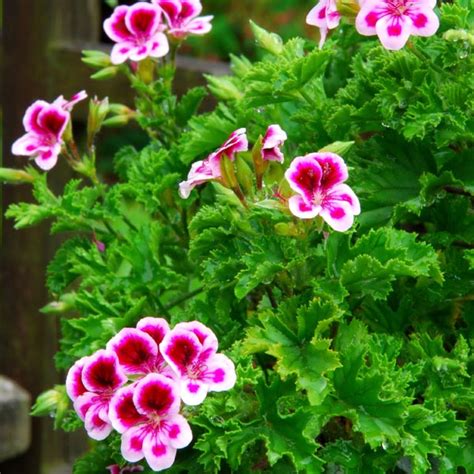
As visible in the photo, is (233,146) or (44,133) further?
(44,133)

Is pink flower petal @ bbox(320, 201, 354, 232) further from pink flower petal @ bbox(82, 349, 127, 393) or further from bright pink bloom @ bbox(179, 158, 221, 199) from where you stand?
pink flower petal @ bbox(82, 349, 127, 393)

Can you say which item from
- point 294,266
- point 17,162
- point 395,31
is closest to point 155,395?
point 294,266

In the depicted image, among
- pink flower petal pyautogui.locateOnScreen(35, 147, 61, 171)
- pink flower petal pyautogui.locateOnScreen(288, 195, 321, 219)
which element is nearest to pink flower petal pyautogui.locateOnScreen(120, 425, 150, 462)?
pink flower petal pyautogui.locateOnScreen(288, 195, 321, 219)

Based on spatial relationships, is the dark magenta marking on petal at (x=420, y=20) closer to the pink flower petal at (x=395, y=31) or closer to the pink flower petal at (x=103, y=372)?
the pink flower petal at (x=395, y=31)

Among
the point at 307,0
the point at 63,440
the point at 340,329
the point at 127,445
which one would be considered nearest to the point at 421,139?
the point at 340,329

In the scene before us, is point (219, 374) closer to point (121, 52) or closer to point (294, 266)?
point (294, 266)

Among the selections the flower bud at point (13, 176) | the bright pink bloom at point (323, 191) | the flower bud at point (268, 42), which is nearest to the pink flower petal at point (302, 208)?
the bright pink bloom at point (323, 191)
